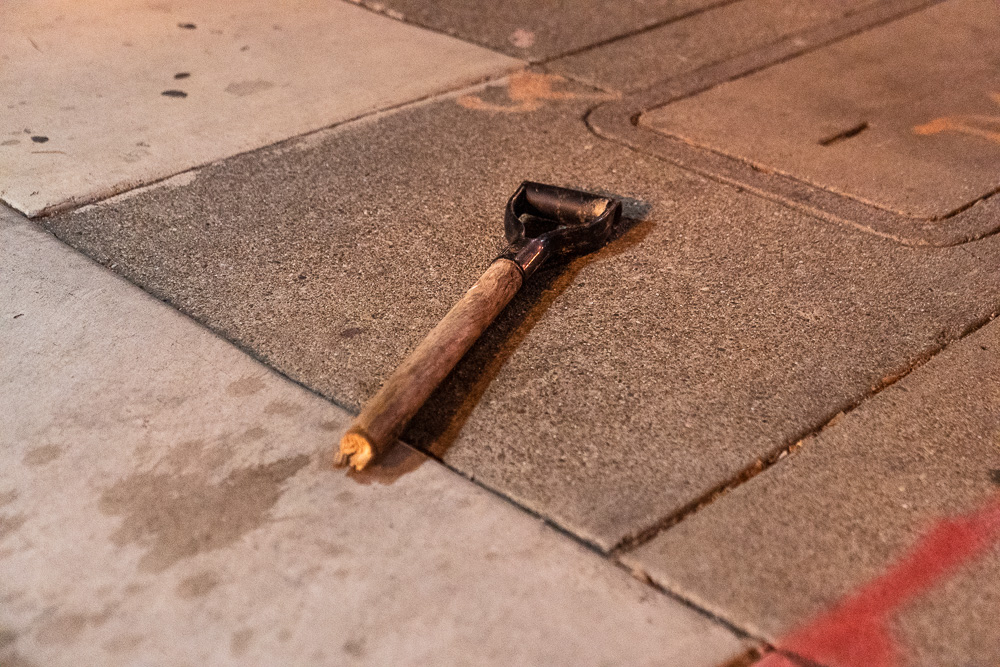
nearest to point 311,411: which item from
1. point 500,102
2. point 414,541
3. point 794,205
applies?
point 414,541

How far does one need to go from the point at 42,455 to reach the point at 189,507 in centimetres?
38

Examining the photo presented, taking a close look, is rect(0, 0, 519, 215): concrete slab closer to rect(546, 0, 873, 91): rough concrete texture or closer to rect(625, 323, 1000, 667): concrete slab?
rect(546, 0, 873, 91): rough concrete texture

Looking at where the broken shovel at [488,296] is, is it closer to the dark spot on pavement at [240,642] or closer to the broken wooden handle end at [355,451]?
the broken wooden handle end at [355,451]

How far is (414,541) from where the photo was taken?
1744mm

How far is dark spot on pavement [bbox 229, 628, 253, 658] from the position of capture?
60.9 inches

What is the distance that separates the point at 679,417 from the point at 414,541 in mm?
678

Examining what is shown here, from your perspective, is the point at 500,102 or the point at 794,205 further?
the point at 500,102

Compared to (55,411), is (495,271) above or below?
above

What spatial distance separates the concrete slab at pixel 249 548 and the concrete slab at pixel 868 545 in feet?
0.41

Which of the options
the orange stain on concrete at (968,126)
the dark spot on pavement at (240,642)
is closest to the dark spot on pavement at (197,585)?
the dark spot on pavement at (240,642)

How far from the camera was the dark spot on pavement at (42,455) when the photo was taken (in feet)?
6.28

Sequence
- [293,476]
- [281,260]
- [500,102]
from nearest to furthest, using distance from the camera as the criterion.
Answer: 1. [293,476]
2. [281,260]
3. [500,102]

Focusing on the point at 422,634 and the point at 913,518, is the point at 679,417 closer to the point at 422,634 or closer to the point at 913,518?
the point at 913,518

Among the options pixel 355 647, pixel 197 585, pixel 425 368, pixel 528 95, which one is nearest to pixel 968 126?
pixel 528 95
